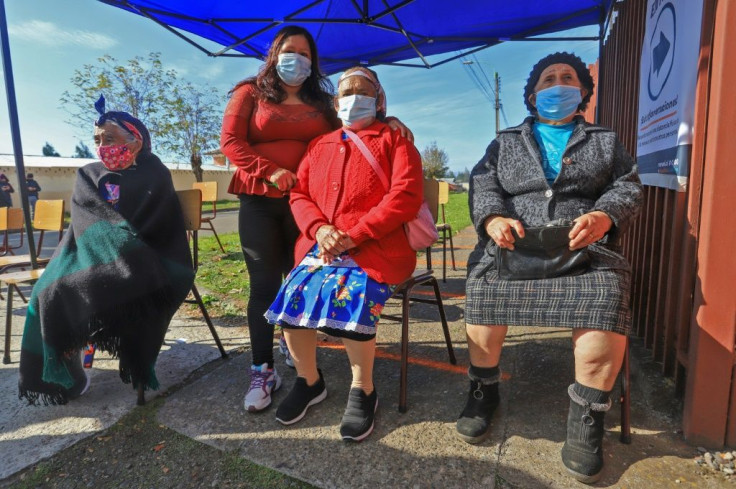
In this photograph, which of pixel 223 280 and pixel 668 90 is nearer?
pixel 668 90

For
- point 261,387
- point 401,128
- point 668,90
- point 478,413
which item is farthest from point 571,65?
point 261,387

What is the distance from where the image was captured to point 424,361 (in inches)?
105

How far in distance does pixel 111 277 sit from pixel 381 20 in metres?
3.35

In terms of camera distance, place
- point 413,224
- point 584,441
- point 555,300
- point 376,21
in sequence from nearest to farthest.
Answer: point 584,441 < point 555,300 < point 413,224 < point 376,21

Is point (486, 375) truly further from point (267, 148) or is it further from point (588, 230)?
point (267, 148)

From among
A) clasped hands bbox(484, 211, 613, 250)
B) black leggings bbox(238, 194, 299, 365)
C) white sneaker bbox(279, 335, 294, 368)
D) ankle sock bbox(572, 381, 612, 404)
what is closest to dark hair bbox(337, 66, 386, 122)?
black leggings bbox(238, 194, 299, 365)

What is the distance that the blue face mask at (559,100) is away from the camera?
2.00 meters

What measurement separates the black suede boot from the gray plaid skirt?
281 millimetres

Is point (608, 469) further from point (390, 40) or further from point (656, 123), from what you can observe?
point (390, 40)

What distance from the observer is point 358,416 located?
6.27 feet

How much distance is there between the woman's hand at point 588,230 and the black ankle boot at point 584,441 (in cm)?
62

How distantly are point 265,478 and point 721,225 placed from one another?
208 cm

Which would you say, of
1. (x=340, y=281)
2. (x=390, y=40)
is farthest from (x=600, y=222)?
(x=390, y=40)

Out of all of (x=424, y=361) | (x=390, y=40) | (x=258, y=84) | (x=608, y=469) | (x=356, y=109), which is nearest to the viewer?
(x=608, y=469)
